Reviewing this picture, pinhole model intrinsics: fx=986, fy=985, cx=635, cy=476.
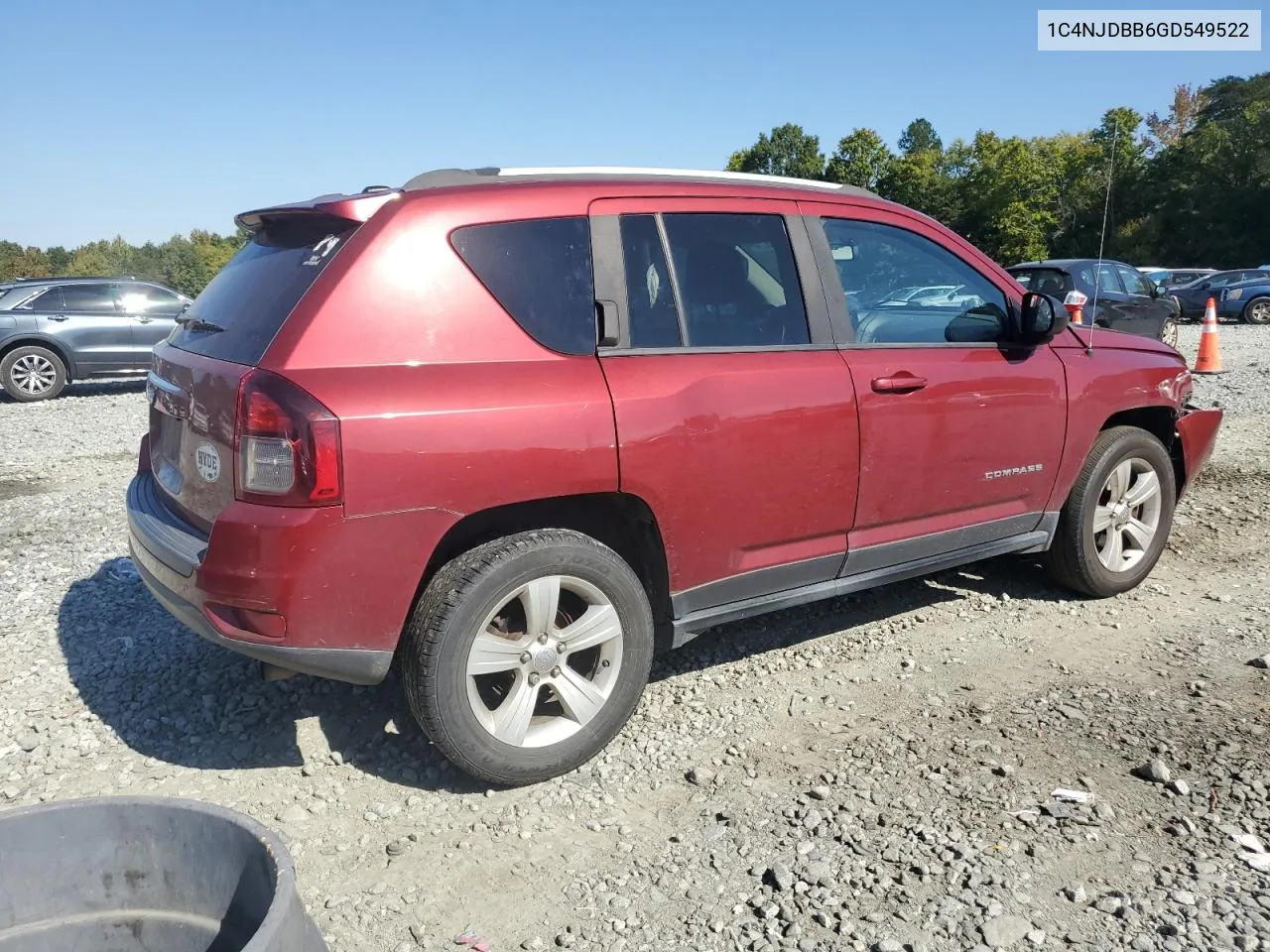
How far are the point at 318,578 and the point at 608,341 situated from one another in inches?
46.4

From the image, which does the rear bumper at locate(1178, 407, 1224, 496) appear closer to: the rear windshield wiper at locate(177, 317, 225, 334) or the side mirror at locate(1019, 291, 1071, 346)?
the side mirror at locate(1019, 291, 1071, 346)

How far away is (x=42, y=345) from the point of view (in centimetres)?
1333

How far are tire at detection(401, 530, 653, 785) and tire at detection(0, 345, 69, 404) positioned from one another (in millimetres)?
12559

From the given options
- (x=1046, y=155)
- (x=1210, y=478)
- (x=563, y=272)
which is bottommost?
(x=1210, y=478)

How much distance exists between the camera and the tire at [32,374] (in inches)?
514

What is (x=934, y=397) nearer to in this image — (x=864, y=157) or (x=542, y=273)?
(x=542, y=273)

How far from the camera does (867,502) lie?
3.77 m

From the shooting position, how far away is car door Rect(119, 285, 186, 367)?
13797 millimetres

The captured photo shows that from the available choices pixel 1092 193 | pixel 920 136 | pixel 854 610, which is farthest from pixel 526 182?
pixel 920 136

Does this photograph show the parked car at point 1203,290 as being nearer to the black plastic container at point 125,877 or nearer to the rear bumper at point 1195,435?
the rear bumper at point 1195,435

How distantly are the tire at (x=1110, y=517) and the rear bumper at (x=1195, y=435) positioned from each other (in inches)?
6.9

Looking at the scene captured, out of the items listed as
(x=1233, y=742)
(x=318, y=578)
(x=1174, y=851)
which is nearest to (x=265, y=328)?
(x=318, y=578)

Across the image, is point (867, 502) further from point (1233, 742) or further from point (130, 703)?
point (130, 703)

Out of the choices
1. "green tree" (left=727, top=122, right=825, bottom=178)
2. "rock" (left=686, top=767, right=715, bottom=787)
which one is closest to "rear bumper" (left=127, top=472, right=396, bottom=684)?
"rock" (left=686, top=767, right=715, bottom=787)
